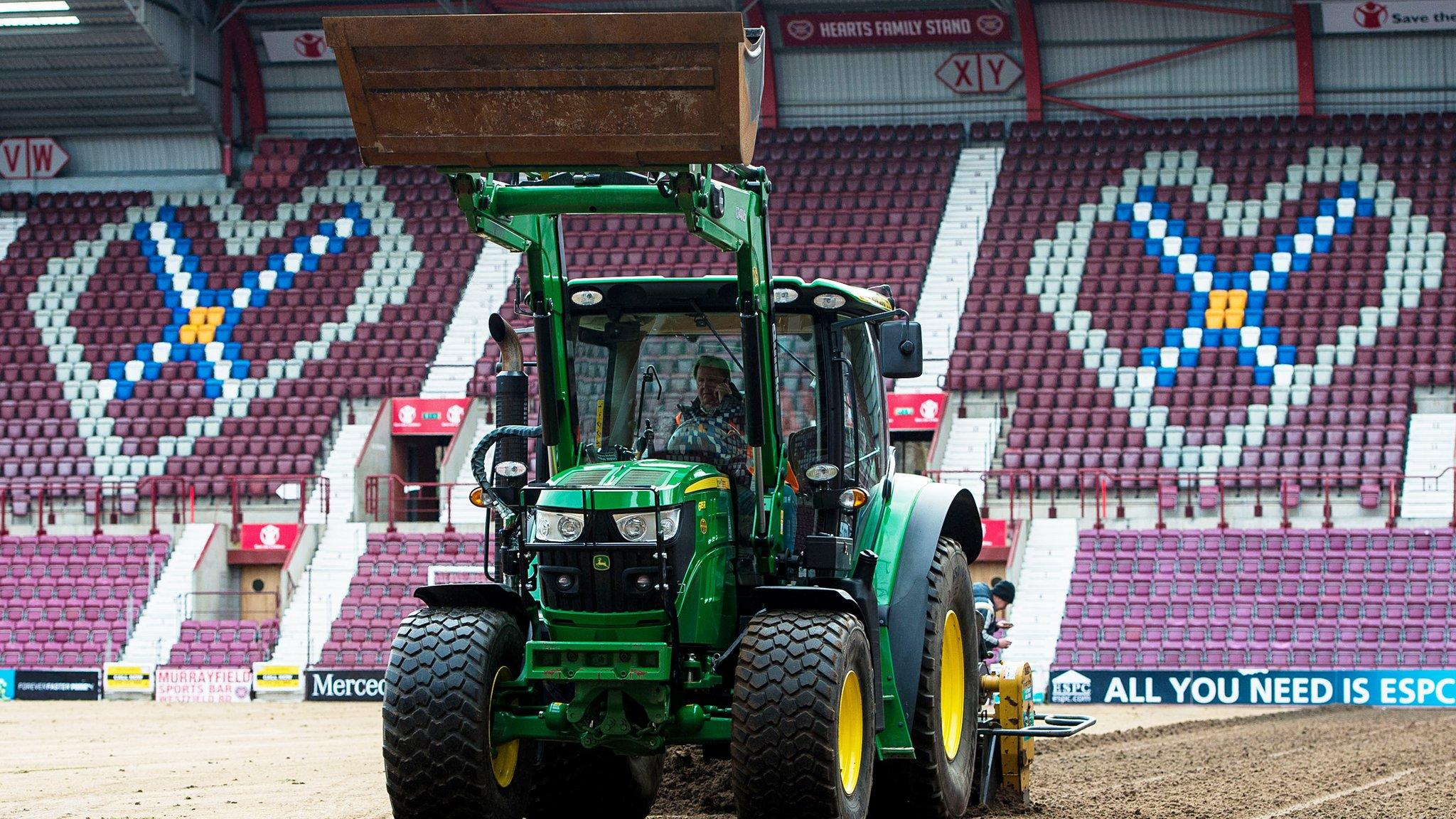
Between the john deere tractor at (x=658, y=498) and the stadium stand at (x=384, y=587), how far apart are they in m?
14.2

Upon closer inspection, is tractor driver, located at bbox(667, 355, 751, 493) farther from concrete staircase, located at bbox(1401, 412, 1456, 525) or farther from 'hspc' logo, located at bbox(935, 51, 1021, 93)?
'hspc' logo, located at bbox(935, 51, 1021, 93)

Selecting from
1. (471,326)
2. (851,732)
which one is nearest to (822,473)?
(851,732)

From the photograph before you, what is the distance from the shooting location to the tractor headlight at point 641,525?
777 cm

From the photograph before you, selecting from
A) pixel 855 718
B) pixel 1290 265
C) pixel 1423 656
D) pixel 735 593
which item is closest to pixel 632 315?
pixel 735 593

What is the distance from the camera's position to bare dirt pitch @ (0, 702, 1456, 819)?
421 inches

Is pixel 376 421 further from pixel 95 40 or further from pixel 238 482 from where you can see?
pixel 95 40

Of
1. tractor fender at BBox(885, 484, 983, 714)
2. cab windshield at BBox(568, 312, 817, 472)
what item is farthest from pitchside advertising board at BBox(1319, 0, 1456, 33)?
cab windshield at BBox(568, 312, 817, 472)

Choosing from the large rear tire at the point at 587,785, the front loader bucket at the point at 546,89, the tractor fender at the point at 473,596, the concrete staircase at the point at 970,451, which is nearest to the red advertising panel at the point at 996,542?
the concrete staircase at the point at 970,451

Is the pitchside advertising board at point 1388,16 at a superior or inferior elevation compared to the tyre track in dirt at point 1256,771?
superior

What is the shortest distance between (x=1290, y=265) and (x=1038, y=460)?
614cm

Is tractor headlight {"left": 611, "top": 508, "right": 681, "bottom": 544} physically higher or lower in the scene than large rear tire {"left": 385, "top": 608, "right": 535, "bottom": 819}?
higher

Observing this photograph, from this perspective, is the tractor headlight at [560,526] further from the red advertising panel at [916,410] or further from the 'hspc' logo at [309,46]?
the 'hspc' logo at [309,46]

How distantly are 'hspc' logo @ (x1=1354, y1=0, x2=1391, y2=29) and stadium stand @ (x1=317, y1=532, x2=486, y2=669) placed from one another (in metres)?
17.2

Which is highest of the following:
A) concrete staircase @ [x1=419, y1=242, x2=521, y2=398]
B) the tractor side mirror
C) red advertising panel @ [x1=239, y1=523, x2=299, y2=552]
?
concrete staircase @ [x1=419, y1=242, x2=521, y2=398]
